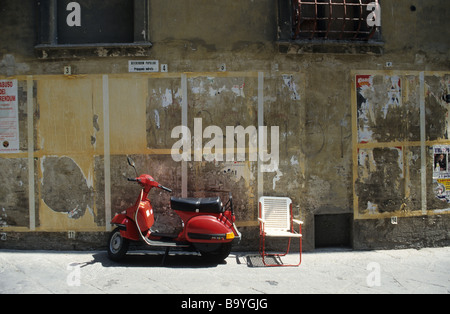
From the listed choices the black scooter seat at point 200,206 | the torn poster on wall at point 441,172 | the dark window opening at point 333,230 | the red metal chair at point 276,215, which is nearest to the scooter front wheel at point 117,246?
the black scooter seat at point 200,206

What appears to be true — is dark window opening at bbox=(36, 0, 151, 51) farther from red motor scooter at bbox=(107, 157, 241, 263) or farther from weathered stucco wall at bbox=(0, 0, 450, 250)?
red motor scooter at bbox=(107, 157, 241, 263)

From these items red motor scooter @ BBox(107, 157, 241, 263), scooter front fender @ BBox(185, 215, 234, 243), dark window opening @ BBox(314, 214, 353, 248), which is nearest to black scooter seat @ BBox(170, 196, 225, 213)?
red motor scooter @ BBox(107, 157, 241, 263)

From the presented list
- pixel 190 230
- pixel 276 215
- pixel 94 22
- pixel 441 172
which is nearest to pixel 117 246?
pixel 190 230

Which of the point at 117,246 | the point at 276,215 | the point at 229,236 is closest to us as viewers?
the point at 229,236

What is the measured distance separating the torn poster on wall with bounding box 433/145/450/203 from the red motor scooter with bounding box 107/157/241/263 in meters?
4.24

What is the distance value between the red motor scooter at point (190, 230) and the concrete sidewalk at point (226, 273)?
0.26 meters

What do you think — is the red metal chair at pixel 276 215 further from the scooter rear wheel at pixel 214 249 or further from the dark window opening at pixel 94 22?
the dark window opening at pixel 94 22

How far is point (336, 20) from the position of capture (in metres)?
6.59

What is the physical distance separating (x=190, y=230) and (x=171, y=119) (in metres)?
2.12

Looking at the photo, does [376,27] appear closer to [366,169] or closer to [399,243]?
[366,169]

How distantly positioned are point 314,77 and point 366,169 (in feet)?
6.67

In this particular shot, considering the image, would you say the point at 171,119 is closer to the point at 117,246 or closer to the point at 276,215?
the point at 117,246

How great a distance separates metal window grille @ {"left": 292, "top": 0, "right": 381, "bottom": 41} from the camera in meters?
6.15
